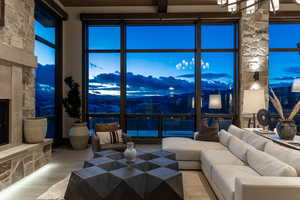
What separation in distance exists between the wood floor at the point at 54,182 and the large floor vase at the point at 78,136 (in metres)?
0.82

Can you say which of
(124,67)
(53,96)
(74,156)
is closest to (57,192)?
(74,156)

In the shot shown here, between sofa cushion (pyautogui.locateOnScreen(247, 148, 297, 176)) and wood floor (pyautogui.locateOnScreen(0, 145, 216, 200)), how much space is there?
28.9 inches

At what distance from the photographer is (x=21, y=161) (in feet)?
11.5

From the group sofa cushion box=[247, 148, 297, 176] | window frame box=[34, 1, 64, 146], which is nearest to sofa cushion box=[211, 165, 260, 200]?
sofa cushion box=[247, 148, 297, 176]

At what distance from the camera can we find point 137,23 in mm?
6375

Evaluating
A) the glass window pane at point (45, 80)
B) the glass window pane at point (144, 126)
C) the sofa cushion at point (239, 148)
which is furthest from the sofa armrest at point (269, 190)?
the glass window pane at point (45, 80)

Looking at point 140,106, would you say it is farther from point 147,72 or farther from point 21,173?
point 21,173

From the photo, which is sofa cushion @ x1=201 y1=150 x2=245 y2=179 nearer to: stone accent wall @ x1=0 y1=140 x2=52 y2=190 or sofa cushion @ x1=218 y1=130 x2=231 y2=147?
sofa cushion @ x1=218 y1=130 x2=231 y2=147

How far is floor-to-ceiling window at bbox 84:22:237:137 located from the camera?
252 inches

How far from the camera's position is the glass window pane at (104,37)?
6.46 m

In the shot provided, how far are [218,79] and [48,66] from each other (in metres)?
4.91

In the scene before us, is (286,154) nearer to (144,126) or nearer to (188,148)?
(188,148)

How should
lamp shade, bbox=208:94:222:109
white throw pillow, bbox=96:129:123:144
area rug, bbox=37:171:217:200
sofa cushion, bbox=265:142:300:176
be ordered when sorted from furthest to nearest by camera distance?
lamp shade, bbox=208:94:222:109, white throw pillow, bbox=96:129:123:144, area rug, bbox=37:171:217:200, sofa cushion, bbox=265:142:300:176

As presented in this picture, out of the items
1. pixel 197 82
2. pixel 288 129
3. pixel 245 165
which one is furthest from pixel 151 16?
pixel 245 165
